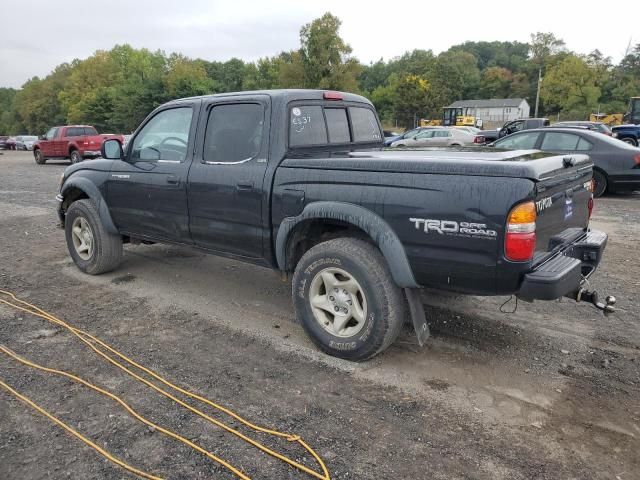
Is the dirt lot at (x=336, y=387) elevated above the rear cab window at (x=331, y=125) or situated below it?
below

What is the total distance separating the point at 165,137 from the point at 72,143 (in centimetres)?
2079

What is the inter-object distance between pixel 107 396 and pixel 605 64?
3507 inches

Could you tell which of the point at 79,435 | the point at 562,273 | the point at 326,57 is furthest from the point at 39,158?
the point at 326,57

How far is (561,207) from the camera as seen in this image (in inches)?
131

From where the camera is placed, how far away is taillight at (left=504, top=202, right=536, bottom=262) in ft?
9.13

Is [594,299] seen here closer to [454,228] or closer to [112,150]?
[454,228]

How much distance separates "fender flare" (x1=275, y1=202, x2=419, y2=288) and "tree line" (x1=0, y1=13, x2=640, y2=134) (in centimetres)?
4388

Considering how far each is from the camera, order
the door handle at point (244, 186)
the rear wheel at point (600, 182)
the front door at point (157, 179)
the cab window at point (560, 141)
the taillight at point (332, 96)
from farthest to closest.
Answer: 1. the rear wheel at point (600, 182)
2. the cab window at point (560, 141)
3. the front door at point (157, 179)
4. the taillight at point (332, 96)
5. the door handle at point (244, 186)

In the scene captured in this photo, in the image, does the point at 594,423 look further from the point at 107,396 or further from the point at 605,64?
the point at 605,64

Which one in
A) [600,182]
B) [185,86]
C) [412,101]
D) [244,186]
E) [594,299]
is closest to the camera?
[594,299]

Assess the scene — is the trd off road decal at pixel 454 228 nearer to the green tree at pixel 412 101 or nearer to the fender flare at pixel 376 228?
the fender flare at pixel 376 228

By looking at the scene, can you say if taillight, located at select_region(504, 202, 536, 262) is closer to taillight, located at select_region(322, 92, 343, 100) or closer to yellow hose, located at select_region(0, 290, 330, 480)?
yellow hose, located at select_region(0, 290, 330, 480)

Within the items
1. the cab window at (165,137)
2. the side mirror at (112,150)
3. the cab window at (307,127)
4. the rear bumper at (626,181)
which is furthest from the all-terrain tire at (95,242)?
the rear bumper at (626,181)

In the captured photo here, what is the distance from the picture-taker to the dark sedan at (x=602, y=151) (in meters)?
10.1
